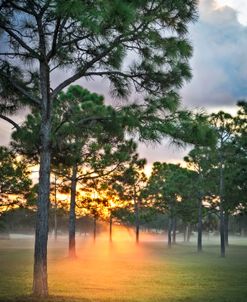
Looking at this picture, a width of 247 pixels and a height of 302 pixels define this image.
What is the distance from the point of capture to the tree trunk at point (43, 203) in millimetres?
12438

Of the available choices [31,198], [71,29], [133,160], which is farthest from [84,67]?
[31,198]

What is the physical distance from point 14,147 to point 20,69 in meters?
6.60

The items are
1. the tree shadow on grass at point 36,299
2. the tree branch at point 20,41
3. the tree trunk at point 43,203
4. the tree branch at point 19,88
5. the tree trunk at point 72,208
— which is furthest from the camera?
the tree trunk at point 72,208

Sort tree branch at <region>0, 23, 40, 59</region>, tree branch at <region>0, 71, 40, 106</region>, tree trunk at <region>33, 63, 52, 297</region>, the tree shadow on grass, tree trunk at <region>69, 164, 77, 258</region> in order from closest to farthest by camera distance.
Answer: the tree shadow on grass, tree trunk at <region>33, 63, 52, 297</region>, tree branch at <region>0, 23, 40, 59</region>, tree branch at <region>0, 71, 40, 106</region>, tree trunk at <region>69, 164, 77, 258</region>

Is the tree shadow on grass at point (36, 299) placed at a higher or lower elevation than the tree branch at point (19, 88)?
lower

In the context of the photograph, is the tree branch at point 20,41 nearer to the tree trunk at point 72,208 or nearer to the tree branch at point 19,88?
the tree branch at point 19,88

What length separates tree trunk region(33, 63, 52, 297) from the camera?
12.4 meters

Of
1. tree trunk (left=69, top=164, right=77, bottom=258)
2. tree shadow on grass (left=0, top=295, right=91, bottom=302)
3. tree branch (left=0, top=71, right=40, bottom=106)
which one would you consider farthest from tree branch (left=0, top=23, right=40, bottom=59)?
tree trunk (left=69, top=164, right=77, bottom=258)

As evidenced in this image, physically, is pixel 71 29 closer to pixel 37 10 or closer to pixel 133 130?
pixel 37 10

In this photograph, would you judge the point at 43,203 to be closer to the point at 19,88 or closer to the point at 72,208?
the point at 19,88

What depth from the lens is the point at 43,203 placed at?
12.6 metres

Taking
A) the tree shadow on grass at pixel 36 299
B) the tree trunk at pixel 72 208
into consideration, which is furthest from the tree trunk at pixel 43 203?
the tree trunk at pixel 72 208

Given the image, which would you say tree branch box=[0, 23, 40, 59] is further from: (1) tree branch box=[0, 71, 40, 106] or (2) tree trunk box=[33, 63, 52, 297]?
(1) tree branch box=[0, 71, 40, 106]

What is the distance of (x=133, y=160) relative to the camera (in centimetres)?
3303
